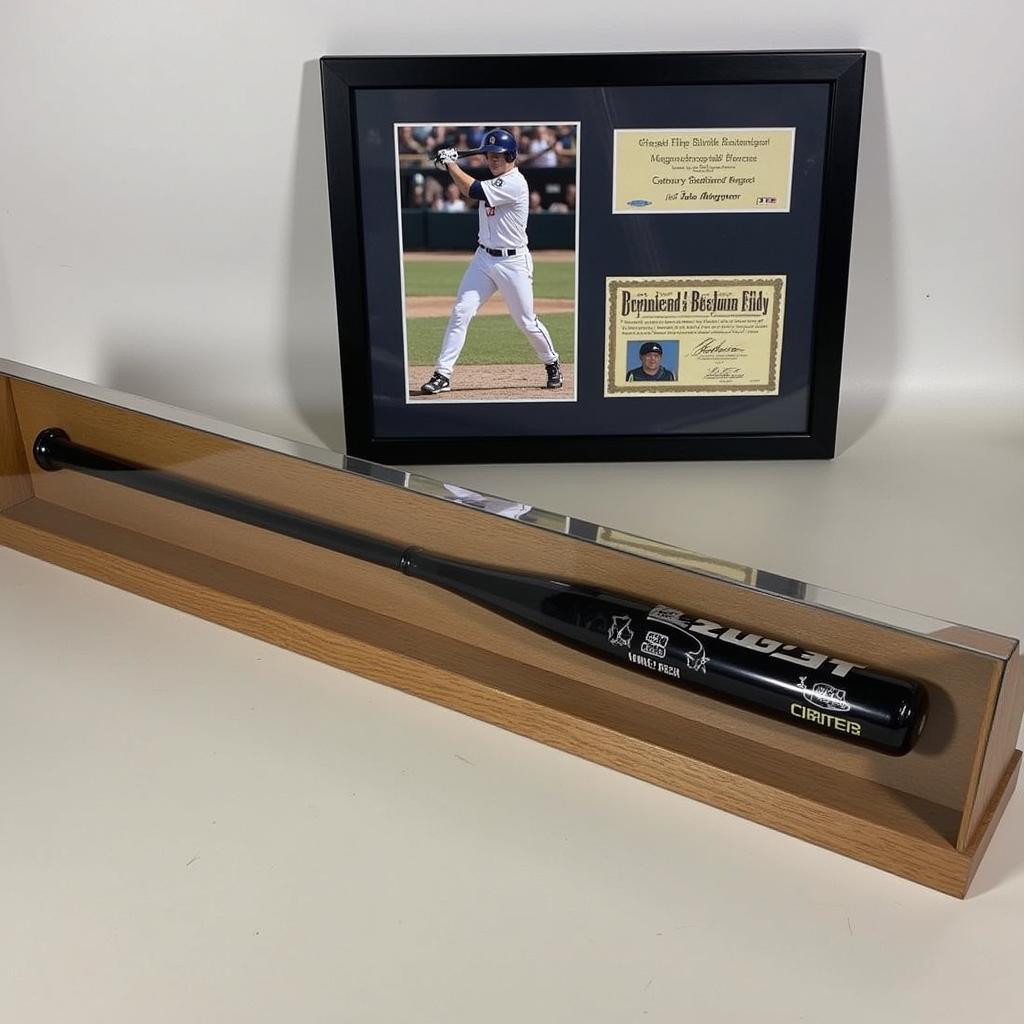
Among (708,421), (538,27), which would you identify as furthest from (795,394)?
(538,27)

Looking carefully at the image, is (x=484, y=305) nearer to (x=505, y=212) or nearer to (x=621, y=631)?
(x=505, y=212)

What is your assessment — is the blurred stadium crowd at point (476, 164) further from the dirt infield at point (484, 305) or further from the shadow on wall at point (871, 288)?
the shadow on wall at point (871, 288)

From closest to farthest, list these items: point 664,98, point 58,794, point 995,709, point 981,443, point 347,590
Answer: point 995,709
point 58,794
point 347,590
point 664,98
point 981,443

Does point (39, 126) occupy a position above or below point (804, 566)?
above

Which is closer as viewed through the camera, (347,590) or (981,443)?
(347,590)

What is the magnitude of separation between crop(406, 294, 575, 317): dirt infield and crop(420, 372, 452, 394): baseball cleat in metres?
0.06

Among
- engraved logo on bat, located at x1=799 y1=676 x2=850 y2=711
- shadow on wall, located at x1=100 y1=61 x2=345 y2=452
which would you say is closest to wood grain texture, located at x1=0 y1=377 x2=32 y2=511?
shadow on wall, located at x1=100 y1=61 x2=345 y2=452

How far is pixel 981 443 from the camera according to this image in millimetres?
1248

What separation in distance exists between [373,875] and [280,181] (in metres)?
0.83

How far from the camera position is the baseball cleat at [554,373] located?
1222mm

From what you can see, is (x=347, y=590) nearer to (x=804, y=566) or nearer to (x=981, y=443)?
(x=804, y=566)

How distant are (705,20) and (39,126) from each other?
70cm

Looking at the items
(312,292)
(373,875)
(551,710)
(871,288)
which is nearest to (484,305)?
(312,292)

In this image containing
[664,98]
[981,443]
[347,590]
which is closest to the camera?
[347,590]
